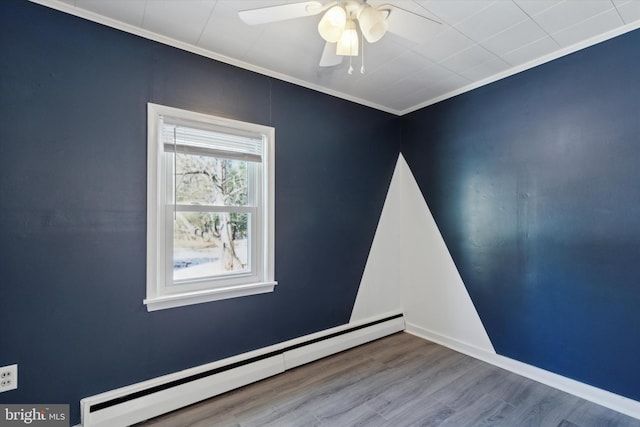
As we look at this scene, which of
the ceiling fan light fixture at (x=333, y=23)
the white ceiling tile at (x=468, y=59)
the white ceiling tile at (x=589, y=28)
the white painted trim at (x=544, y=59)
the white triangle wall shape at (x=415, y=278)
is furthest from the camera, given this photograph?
the white triangle wall shape at (x=415, y=278)

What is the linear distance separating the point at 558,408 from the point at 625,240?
48.3 inches

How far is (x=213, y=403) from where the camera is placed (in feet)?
6.69

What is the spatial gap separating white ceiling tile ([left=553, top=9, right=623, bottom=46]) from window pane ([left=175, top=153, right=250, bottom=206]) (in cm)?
250

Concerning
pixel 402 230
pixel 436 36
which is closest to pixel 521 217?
pixel 402 230

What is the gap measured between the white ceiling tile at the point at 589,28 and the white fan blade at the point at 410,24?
47.1 inches

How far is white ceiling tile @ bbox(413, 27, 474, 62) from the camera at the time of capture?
2.00m

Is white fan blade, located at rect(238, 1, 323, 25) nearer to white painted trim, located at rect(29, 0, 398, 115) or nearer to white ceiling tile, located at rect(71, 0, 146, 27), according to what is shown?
white ceiling tile, located at rect(71, 0, 146, 27)

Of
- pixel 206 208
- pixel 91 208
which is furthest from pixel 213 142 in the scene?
pixel 91 208

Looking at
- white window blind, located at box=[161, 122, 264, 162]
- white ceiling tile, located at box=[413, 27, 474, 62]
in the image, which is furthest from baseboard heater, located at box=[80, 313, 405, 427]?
white ceiling tile, located at box=[413, 27, 474, 62]

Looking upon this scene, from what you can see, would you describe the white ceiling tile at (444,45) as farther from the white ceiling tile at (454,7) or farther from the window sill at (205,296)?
the window sill at (205,296)

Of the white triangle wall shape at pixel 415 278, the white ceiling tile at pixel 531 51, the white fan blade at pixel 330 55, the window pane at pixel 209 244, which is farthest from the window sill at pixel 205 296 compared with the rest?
the white ceiling tile at pixel 531 51

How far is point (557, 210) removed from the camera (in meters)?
2.25

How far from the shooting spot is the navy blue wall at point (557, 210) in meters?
1.97

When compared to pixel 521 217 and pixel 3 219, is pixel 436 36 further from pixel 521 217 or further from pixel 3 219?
pixel 3 219
